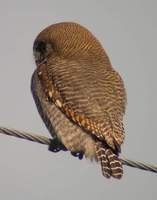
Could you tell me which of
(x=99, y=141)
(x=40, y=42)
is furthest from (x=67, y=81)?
(x=40, y=42)

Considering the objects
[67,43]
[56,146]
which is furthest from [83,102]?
[67,43]

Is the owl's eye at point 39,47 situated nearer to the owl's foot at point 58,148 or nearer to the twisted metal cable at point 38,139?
the owl's foot at point 58,148

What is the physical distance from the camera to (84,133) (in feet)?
41.1

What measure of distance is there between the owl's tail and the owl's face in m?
2.77

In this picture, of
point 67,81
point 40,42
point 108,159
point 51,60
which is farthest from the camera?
point 40,42

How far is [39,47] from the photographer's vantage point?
15.0m

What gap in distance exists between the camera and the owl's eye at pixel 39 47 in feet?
48.9

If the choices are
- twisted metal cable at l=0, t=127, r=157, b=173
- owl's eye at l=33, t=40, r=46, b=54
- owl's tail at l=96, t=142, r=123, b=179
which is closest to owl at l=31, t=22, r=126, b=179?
owl's tail at l=96, t=142, r=123, b=179

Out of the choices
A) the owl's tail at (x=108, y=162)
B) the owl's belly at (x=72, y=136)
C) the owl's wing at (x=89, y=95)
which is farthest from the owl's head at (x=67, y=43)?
the owl's tail at (x=108, y=162)

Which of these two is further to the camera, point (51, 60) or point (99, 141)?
point (51, 60)

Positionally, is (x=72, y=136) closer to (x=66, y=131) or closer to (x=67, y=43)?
(x=66, y=131)

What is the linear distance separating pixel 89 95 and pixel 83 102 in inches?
6.2

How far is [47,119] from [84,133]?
2.73 ft

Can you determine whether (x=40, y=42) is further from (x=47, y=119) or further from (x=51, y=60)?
(x=47, y=119)
